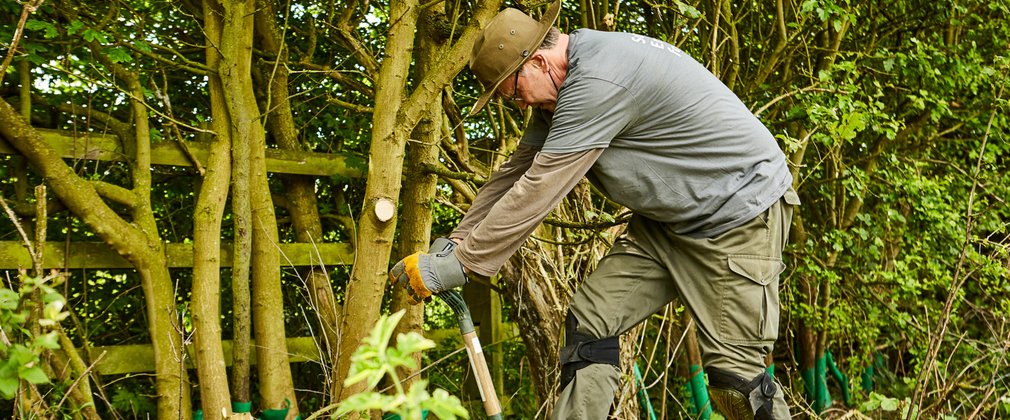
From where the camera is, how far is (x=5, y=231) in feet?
14.8

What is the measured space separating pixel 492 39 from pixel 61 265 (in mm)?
2460

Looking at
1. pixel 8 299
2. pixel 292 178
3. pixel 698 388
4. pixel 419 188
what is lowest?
pixel 698 388

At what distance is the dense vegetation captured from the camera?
12.1 feet

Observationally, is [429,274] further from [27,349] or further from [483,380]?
[27,349]

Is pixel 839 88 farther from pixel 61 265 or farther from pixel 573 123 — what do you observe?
pixel 61 265

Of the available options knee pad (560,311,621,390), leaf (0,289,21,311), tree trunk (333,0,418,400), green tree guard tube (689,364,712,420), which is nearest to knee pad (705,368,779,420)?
knee pad (560,311,621,390)

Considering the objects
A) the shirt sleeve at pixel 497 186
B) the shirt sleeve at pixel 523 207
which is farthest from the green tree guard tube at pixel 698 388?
the shirt sleeve at pixel 523 207

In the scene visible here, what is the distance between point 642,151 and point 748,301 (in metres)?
0.62

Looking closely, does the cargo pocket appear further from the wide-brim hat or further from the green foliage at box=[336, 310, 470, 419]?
the green foliage at box=[336, 310, 470, 419]

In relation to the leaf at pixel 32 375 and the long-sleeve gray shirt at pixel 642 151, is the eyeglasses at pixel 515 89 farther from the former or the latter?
the leaf at pixel 32 375

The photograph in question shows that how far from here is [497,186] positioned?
10.2 ft

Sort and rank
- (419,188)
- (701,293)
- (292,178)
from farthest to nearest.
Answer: (292,178), (419,188), (701,293)

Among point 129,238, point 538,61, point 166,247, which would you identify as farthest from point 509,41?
point 166,247

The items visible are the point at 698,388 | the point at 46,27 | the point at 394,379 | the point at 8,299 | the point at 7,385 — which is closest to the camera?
the point at 394,379
